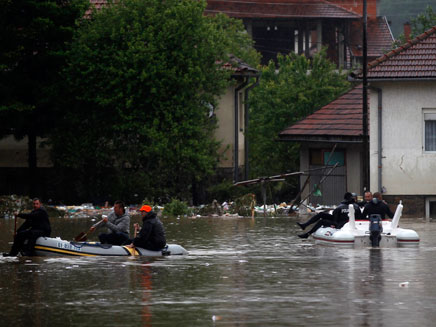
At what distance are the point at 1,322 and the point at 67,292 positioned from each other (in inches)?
137

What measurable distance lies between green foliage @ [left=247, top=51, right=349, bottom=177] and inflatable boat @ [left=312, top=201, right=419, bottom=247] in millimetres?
23147

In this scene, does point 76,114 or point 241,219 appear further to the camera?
point 76,114

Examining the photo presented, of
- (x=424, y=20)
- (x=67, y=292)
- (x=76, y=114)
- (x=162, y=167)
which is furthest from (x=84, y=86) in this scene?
(x=67, y=292)

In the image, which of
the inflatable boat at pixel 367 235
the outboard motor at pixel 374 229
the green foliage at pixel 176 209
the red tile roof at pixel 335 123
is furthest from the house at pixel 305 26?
the outboard motor at pixel 374 229

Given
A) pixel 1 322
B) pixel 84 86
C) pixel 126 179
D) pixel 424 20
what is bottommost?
pixel 1 322

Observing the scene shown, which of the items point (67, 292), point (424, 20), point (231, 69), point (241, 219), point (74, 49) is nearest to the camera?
point (67, 292)

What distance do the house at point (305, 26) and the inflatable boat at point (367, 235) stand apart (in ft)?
197

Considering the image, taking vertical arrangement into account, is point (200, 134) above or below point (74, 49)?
below

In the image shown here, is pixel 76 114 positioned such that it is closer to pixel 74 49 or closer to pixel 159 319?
pixel 74 49

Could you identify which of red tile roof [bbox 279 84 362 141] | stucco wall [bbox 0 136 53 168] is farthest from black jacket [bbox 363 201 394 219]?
stucco wall [bbox 0 136 53 168]

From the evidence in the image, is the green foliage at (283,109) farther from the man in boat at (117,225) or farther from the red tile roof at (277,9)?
the red tile roof at (277,9)

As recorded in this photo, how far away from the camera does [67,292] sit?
742 inches

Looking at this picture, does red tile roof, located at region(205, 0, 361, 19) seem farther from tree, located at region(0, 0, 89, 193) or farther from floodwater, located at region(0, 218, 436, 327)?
floodwater, located at region(0, 218, 436, 327)

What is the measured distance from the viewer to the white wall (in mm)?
42844
